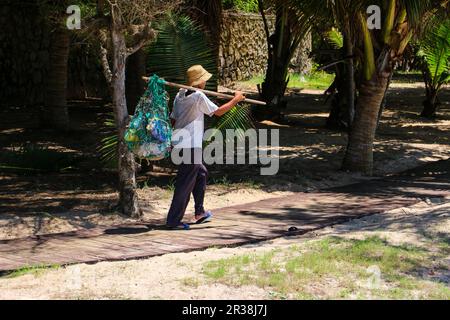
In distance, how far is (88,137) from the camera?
46.5 feet

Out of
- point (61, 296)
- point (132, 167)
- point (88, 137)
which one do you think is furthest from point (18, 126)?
point (61, 296)

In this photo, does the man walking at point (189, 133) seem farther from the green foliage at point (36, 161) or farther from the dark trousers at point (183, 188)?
the green foliage at point (36, 161)

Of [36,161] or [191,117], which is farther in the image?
[36,161]

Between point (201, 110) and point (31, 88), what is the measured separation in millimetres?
11848

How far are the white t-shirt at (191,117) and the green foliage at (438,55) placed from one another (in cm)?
1135

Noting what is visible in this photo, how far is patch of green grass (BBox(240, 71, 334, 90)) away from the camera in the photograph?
1029 inches

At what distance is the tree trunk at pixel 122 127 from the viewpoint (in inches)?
346

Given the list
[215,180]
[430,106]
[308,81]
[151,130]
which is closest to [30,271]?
[151,130]

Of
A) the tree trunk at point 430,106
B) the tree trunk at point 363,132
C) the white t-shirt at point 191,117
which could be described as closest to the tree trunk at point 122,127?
the white t-shirt at point 191,117

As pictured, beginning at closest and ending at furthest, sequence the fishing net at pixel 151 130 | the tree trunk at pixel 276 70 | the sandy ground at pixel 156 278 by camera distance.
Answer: the sandy ground at pixel 156 278 < the fishing net at pixel 151 130 < the tree trunk at pixel 276 70

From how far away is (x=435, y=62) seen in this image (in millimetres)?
19406

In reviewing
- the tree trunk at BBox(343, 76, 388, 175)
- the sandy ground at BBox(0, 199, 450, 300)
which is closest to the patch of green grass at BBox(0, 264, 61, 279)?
the sandy ground at BBox(0, 199, 450, 300)

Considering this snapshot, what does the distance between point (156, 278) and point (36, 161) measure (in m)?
5.30

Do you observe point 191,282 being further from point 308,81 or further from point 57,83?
point 308,81
